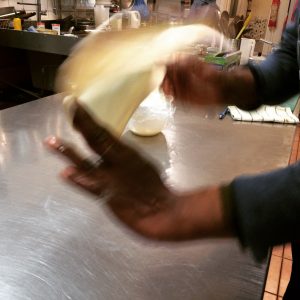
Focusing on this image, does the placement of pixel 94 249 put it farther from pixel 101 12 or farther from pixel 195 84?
pixel 101 12

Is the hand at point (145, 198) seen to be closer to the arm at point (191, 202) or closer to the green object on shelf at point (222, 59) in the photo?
the arm at point (191, 202)

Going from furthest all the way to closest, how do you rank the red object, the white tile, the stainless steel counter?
the red object
the white tile
the stainless steel counter

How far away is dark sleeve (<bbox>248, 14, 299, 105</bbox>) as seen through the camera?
0.65 meters

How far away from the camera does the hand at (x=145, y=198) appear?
0.31m

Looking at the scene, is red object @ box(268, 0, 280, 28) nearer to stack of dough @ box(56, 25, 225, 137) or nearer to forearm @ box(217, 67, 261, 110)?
forearm @ box(217, 67, 261, 110)

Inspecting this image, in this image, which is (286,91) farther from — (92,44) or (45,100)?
(45,100)

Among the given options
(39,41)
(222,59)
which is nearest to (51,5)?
(39,41)

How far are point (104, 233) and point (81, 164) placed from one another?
201mm

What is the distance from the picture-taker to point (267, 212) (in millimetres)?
295

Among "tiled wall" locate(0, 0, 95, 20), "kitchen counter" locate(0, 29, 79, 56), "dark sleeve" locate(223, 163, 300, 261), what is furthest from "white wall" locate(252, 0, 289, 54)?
"dark sleeve" locate(223, 163, 300, 261)

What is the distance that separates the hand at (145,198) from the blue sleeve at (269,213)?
21 millimetres

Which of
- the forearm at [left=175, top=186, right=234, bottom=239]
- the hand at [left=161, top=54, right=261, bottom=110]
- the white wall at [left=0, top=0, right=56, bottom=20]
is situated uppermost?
the white wall at [left=0, top=0, right=56, bottom=20]

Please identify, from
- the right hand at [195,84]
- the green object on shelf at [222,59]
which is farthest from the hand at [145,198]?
the green object on shelf at [222,59]

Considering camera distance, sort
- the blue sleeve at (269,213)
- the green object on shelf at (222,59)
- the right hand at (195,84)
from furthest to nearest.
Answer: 1. the green object on shelf at (222,59)
2. the right hand at (195,84)
3. the blue sleeve at (269,213)
